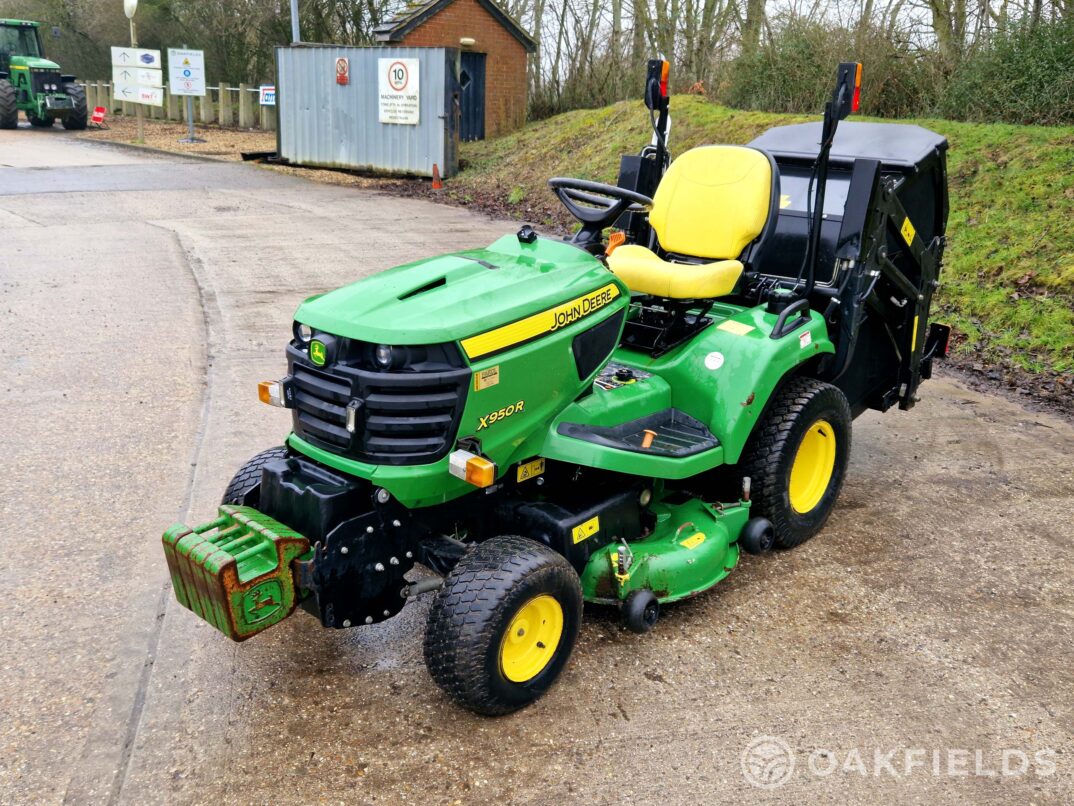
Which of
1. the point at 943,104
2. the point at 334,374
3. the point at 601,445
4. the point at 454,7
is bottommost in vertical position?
the point at 601,445

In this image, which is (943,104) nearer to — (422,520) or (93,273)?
(93,273)

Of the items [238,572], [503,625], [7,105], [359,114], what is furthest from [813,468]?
[7,105]

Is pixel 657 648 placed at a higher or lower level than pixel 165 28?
lower

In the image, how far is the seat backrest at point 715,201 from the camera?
4.03 meters

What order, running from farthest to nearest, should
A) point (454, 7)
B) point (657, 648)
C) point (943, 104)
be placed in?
point (454, 7)
point (943, 104)
point (657, 648)

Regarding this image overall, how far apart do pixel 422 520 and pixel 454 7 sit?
17770mm

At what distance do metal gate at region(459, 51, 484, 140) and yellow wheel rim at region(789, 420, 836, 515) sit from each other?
1589 cm

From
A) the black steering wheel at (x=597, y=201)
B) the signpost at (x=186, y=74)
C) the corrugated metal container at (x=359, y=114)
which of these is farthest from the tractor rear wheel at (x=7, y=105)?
the black steering wheel at (x=597, y=201)

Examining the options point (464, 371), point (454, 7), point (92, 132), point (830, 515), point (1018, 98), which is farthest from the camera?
point (92, 132)

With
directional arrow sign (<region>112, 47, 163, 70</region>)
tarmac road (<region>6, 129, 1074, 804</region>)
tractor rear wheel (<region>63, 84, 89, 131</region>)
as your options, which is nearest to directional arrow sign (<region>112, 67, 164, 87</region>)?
directional arrow sign (<region>112, 47, 163, 70</region>)

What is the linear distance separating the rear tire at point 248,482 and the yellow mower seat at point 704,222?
1533mm

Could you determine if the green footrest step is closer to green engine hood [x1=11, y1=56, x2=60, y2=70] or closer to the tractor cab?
the tractor cab

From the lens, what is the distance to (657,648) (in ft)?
11.1

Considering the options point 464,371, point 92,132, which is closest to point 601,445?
point 464,371
